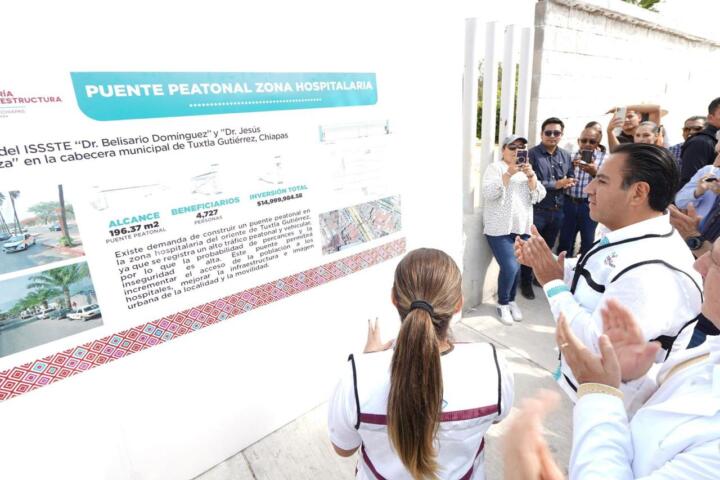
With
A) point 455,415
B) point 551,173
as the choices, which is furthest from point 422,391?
point 551,173

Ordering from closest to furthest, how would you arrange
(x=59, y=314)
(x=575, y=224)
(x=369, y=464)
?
(x=369, y=464)
(x=59, y=314)
(x=575, y=224)

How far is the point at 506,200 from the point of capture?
347cm

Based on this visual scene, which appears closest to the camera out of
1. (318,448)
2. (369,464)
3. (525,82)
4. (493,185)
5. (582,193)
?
(369,464)

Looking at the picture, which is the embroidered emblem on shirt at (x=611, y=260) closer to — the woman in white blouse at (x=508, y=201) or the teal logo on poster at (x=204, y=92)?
the teal logo on poster at (x=204, y=92)

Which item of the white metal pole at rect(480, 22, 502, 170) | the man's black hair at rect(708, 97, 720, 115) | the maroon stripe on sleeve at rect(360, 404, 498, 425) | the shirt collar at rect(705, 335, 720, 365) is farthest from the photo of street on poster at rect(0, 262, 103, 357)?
the man's black hair at rect(708, 97, 720, 115)

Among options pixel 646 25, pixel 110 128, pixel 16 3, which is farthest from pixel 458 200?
pixel 646 25

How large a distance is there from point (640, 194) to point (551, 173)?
241cm

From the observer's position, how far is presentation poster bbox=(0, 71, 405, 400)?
147 cm

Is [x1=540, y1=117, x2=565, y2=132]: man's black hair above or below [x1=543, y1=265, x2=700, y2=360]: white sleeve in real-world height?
above

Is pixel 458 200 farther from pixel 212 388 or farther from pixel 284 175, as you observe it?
pixel 212 388

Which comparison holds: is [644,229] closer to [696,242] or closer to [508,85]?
[696,242]

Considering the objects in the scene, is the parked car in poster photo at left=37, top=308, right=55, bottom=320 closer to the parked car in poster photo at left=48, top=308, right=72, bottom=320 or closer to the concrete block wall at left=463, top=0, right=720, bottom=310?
the parked car in poster photo at left=48, top=308, right=72, bottom=320

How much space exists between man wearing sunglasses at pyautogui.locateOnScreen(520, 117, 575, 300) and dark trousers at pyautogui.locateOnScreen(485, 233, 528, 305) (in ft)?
1.66

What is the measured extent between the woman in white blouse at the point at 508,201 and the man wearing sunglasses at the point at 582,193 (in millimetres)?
676
